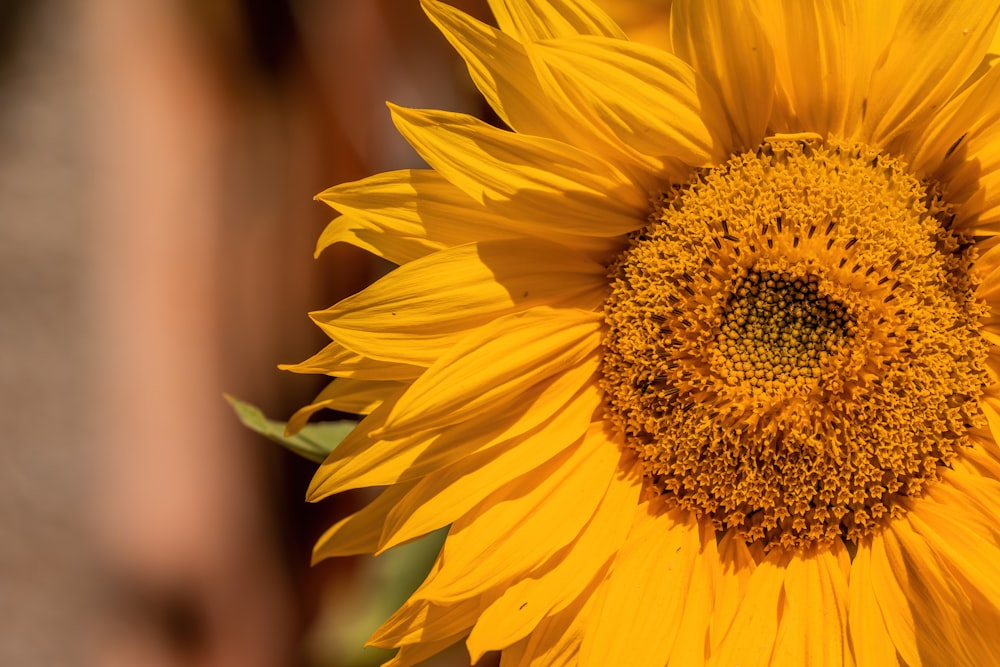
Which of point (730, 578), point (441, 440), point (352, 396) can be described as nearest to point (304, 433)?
point (352, 396)

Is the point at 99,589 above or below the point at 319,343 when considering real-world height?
below

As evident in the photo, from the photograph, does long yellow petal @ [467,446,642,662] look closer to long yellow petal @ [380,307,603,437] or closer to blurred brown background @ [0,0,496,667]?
long yellow petal @ [380,307,603,437]

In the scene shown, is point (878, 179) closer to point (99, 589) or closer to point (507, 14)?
point (507, 14)

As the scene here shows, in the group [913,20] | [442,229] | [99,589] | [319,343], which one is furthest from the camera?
[319,343]

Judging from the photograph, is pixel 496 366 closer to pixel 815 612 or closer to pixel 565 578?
pixel 565 578

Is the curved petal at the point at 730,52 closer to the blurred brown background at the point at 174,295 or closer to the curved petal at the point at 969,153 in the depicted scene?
the curved petal at the point at 969,153

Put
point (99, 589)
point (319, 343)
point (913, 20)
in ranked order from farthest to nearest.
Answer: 1. point (319, 343)
2. point (99, 589)
3. point (913, 20)

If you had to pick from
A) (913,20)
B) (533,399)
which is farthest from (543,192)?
(913,20)

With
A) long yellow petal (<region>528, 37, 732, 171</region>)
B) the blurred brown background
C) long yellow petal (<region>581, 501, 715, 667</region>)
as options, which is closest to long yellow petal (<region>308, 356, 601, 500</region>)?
long yellow petal (<region>581, 501, 715, 667</region>)
